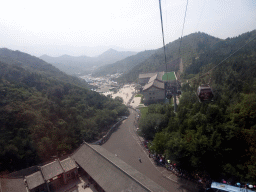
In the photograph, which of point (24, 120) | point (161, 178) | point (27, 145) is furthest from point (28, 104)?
point (161, 178)

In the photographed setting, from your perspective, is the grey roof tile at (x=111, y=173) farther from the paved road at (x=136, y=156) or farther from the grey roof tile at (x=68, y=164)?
the paved road at (x=136, y=156)

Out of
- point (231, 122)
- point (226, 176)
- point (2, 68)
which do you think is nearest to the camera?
point (226, 176)

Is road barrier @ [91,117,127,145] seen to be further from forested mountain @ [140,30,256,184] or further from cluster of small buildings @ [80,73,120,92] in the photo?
cluster of small buildings @ [80,73,120,92]

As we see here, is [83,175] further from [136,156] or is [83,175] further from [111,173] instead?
[136,156]

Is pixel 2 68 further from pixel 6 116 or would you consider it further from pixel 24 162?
pixel 24 162

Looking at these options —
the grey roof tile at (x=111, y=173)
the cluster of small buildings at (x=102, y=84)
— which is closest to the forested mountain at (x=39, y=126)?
the grey roof tile at (x=111, y=173)

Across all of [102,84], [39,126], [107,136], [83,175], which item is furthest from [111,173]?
[102,84]
